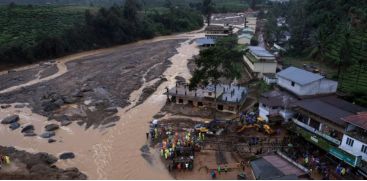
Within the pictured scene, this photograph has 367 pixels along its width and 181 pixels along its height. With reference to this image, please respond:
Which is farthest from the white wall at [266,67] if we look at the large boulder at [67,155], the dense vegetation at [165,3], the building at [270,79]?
the dense vegetation at [165,3]

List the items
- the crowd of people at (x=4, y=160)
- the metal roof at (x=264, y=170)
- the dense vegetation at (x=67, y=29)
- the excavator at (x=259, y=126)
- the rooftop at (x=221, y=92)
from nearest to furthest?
the metal roof at (x=264, y=170) < the crowd of people at (x=4, y=160) < the excavator at (x=259, y=126) < the rooftop at (x=221, y=92) < the dense vegetation at (x=67, y=29)

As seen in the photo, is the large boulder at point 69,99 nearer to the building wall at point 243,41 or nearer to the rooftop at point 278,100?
the rooftop at point 278,100

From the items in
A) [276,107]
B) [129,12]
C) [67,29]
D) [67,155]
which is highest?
[129,12]

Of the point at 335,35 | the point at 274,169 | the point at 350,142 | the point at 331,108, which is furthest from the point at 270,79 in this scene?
the point at 335,35

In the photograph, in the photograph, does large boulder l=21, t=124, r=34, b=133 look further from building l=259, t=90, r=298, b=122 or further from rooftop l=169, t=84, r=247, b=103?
building l=259, t=90, r=298, b=122

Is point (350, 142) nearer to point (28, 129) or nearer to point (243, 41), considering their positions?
point (28, 129)

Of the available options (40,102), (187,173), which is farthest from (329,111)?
(40,102)

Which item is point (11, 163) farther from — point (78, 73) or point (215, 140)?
point (78, 73)
